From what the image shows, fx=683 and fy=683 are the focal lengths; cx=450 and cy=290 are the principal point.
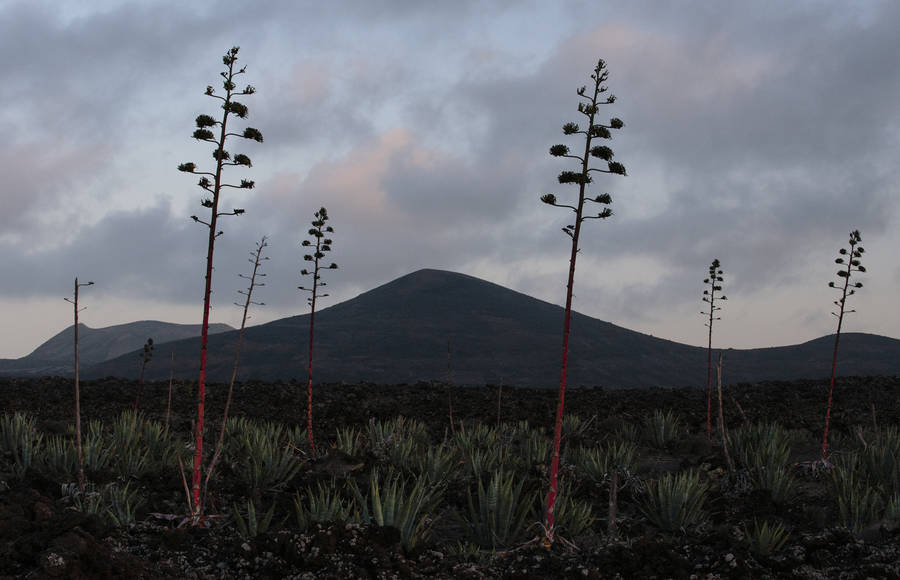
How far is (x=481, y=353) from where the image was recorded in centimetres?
8000

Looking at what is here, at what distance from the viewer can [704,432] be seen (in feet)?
52.2

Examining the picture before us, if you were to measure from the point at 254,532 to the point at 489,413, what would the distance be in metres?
13.0

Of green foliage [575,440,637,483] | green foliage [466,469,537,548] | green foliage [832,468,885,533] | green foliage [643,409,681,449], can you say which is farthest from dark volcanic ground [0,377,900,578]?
green foliage [643,409,681,449]

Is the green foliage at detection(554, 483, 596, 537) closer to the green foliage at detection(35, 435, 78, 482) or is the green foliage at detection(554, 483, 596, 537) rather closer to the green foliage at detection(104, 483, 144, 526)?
the green foliage at detection(104, 483, 144, 526)

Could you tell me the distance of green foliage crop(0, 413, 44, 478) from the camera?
9051 mm

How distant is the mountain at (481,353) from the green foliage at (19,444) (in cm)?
5204

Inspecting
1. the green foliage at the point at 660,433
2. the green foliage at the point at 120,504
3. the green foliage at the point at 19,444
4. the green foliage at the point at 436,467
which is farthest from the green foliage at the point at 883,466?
the green foliage at the point at 19,444

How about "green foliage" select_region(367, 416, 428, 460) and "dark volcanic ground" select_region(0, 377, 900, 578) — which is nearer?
"dark volcanic ground" select_region(0, 377, 900, 578)

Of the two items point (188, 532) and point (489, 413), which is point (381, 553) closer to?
point (188, 532)

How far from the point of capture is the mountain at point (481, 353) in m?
69.5

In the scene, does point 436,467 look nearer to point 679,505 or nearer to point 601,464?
point 601,464

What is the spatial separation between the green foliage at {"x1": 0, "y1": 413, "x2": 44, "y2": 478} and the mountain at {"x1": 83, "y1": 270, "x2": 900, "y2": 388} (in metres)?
52.0

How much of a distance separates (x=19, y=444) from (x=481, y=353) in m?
70.8

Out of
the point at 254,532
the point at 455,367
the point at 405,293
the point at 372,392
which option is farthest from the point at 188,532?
the point at 405,293
